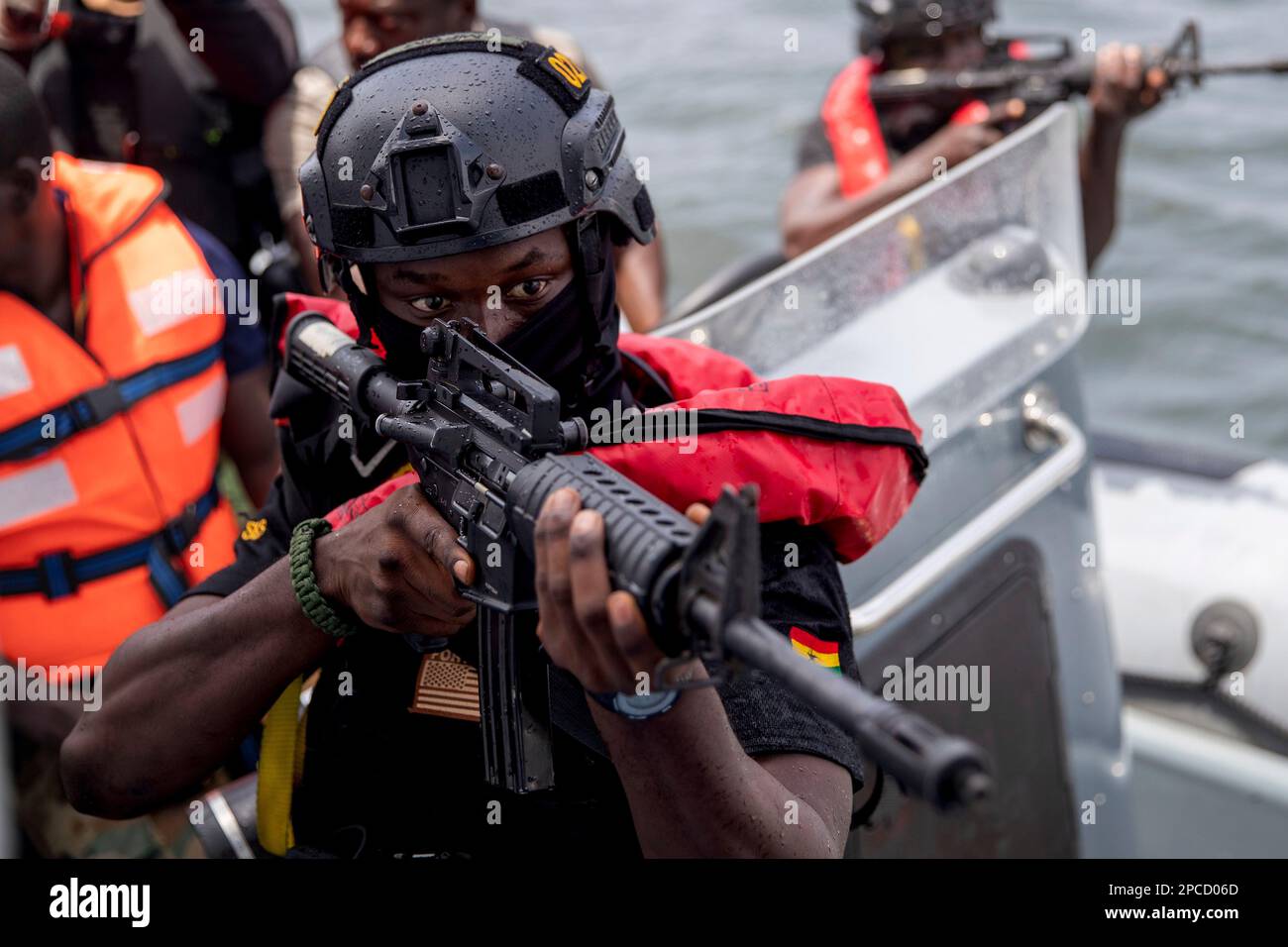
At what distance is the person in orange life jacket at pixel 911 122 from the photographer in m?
5.50

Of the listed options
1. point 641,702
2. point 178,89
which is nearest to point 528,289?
point 641,702

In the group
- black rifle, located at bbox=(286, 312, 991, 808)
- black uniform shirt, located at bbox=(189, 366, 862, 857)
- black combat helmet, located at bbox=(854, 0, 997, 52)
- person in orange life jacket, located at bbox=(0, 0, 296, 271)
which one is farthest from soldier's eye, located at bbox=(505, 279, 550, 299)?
black combat helmet, located at bbox=(854, 0, 997, 52)

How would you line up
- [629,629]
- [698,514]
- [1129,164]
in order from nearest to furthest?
1. [629,629]
2. [698,514]
3. [1129,164]

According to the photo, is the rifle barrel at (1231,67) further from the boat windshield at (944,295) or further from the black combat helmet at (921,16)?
the boat windshield at (944,295)

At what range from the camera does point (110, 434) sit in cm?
323

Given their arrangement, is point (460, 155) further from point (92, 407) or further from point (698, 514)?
point (92, 407)

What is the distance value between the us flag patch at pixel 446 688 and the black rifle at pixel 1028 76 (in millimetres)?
4170

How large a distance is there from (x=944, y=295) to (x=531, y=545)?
1618mm

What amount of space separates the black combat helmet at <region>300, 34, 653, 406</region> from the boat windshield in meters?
0.77

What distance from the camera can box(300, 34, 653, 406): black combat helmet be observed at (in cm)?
188

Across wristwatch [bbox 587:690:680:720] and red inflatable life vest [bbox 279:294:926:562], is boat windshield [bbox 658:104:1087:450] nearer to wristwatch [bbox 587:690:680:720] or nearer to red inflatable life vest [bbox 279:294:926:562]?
red inflatable life vest [bbox 279:294:926:562]

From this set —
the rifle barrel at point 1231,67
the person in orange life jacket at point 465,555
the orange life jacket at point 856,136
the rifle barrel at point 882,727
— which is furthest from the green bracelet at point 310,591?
the rifle barrel at point 1231,67
